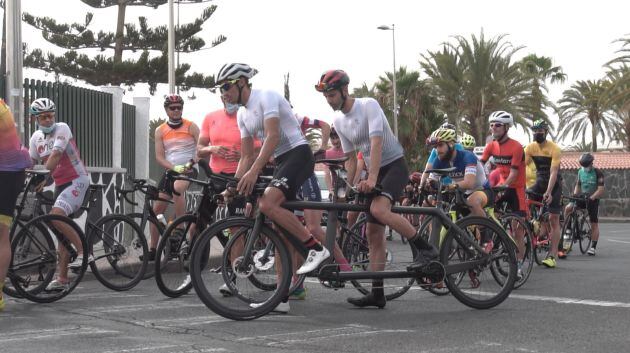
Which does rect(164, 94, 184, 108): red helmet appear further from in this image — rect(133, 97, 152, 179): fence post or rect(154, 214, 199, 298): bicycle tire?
rect(133, 97, 152, 179): fence post

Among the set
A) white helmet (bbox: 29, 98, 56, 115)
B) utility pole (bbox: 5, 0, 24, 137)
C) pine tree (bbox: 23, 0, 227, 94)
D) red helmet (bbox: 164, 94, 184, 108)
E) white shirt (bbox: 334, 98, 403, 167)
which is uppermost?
pine tree (bbox: 23, 0, 227, 94)

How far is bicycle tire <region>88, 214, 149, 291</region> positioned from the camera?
8.96m

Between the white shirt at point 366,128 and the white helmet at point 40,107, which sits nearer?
the white shirt at point 366,128

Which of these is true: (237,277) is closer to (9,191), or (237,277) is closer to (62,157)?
(9,191)

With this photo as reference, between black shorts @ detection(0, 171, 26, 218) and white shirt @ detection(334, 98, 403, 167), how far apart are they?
254 centimetres

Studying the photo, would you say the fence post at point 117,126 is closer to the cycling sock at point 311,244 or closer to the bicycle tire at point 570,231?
the bicycle tire at point 570,231

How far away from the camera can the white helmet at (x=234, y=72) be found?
723 cm

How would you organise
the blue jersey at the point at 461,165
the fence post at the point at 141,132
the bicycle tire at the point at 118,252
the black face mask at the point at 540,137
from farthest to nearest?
the fence post at the point at 141,132 → the black face mask at the point at 540,137 → the blue jersey at the point at 461,165 → the bicycle tire at the point at 118,252

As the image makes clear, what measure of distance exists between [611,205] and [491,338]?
39.0 metres

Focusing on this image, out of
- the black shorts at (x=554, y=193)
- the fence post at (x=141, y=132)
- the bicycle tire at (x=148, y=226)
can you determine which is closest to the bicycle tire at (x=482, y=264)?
the bicycle tire at (x=148, y=226)

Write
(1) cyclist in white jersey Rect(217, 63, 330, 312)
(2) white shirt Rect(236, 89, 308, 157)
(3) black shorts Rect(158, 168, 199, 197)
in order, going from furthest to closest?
(3) black shorts Rect(158, 168, 199, 197), (2) white shirt Rect(236, 89, 308, 157), (1) cyclist in white jersey Rect(217, 63, 330, 312)

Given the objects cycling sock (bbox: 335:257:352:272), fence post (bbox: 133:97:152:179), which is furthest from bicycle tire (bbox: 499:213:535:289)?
fence post (bbox: 133:97:152:179)

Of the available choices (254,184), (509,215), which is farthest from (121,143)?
(254,184)

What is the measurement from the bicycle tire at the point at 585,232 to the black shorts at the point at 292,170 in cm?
928
